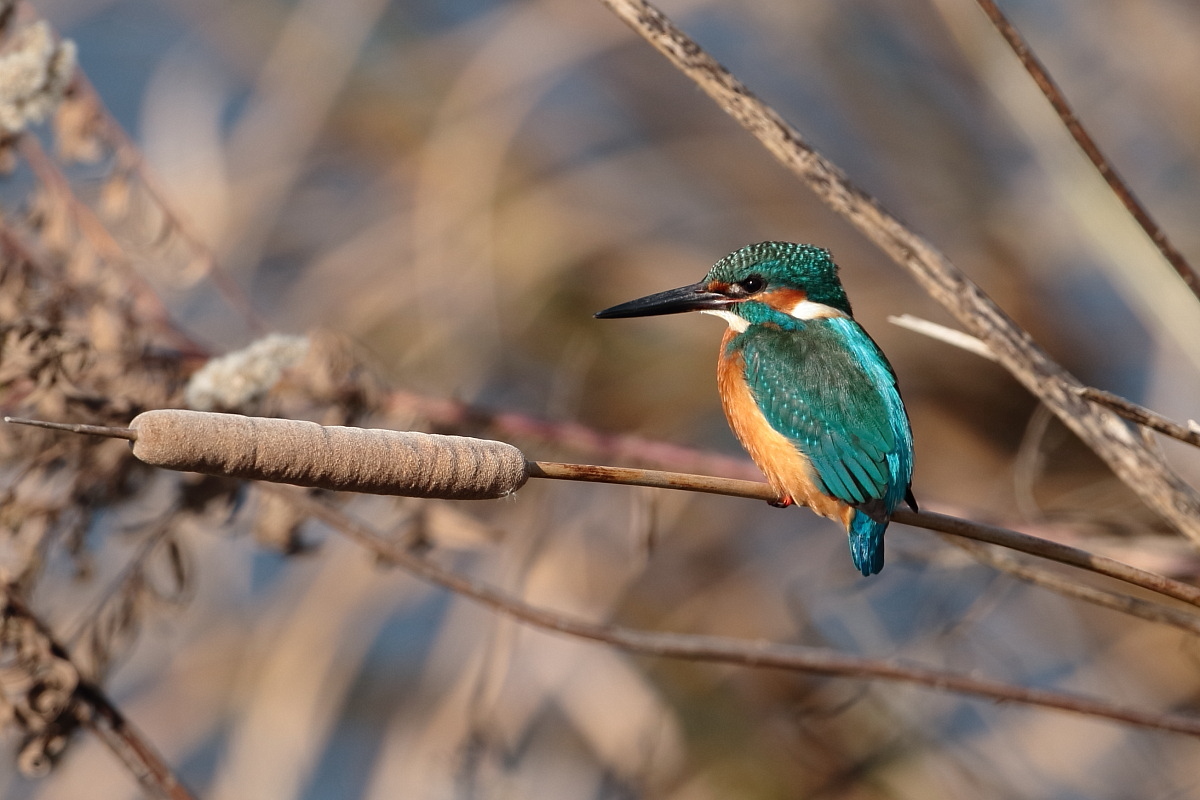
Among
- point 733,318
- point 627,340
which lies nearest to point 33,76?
point 733,318

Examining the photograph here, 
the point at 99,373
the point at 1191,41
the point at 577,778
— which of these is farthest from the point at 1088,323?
the point at 99,373

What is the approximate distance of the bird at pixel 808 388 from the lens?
71.1 inches

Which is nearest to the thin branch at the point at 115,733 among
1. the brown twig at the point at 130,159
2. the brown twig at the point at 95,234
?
the brown twig at the point at 95,234

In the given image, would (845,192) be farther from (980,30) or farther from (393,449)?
(980,30)

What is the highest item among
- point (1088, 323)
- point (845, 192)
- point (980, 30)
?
point (845, 192)

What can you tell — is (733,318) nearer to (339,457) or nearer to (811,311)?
(811,311)

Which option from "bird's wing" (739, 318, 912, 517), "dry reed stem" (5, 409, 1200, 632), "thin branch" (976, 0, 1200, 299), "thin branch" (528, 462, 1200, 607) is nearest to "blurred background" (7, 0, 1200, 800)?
"bird's wing" (739, 318, 912, 517)

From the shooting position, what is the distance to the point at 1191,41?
349cm

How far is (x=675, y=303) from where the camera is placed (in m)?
2.05

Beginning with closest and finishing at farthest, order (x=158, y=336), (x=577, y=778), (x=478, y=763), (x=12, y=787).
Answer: (x=158, y=336) < (x=478, y=763) < (x=12, y=787) < (x=577, y=778)

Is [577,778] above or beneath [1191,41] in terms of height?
beneath

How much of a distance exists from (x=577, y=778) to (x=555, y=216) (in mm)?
1759

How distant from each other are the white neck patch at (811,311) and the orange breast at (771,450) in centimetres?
15

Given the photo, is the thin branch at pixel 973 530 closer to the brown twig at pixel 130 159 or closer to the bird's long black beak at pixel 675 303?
the bird's long black beak at pixel 675 303
